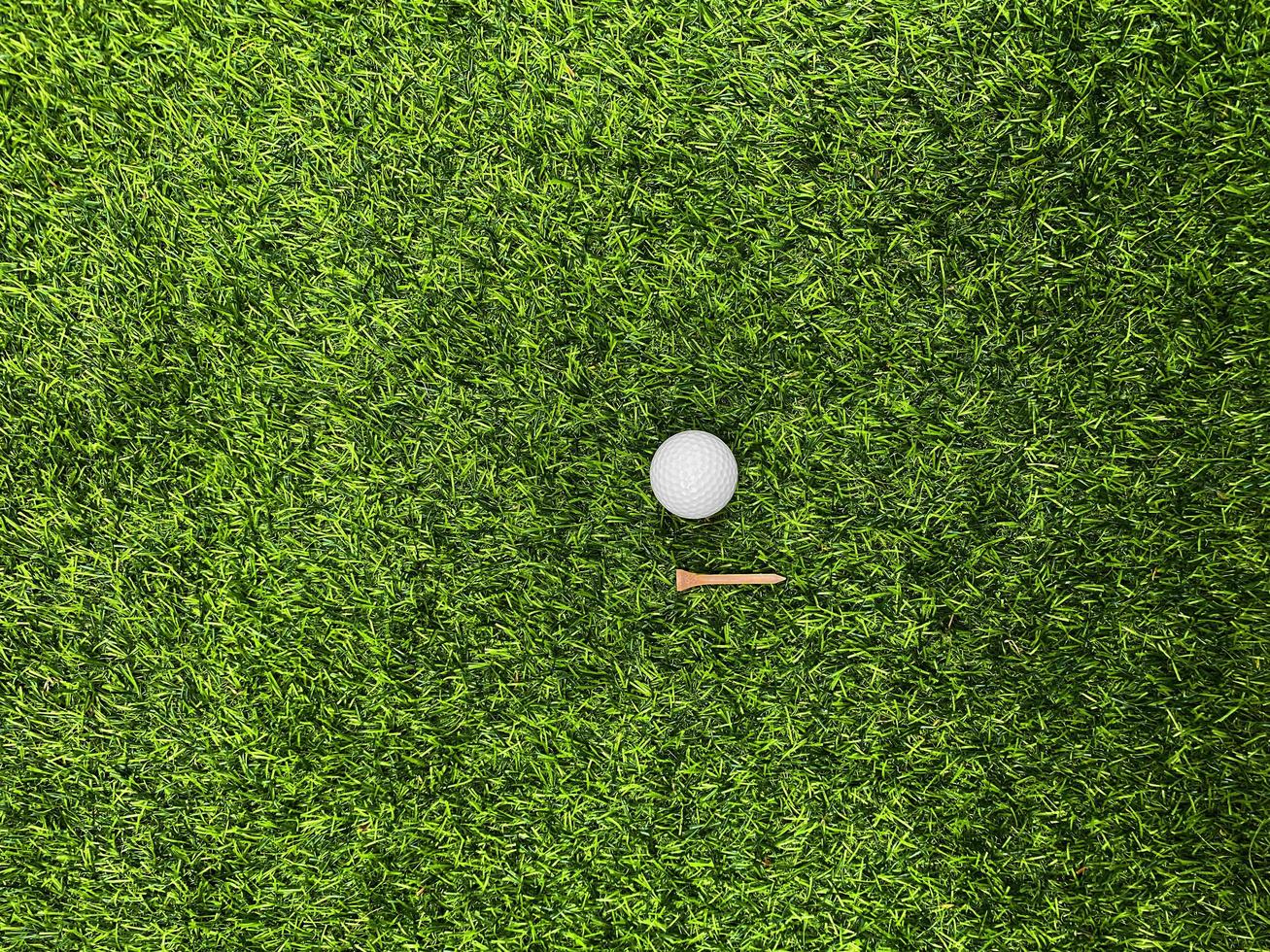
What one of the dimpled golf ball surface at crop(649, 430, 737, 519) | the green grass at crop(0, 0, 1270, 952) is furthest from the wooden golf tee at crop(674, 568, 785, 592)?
the dimpled golf ball surface at crop(649, 430, 737, 519)

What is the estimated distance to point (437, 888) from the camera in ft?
6.56

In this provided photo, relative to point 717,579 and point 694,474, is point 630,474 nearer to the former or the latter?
point 694,474

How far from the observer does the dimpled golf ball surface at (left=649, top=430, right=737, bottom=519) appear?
1.82 meters

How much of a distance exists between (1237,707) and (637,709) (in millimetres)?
1654

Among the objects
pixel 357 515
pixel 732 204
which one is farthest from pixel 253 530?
pixel 732 204

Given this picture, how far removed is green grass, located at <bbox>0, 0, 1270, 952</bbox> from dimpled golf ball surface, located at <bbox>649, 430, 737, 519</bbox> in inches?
5.4

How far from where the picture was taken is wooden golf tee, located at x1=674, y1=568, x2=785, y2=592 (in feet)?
6.45

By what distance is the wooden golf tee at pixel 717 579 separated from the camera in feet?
6.45

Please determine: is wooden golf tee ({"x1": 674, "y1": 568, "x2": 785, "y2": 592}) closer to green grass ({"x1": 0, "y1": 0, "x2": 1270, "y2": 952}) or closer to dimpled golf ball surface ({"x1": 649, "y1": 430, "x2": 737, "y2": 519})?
green grass ({"x1": 0, "y1": 0, "x2": 1270, "y2": 952})

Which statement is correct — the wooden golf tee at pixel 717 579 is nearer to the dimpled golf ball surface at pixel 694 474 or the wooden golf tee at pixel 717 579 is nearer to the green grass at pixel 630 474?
the green grass at pixel 630 474

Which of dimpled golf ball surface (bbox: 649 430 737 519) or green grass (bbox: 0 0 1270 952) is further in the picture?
green grass (bbox: 0 0 1270 952)

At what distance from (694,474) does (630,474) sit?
28cm

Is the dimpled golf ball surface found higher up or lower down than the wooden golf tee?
higher up

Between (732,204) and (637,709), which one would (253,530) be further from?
(732,204)
